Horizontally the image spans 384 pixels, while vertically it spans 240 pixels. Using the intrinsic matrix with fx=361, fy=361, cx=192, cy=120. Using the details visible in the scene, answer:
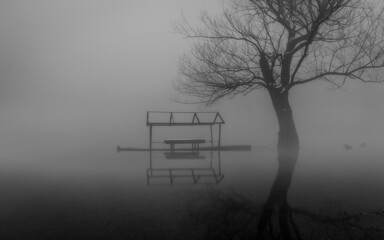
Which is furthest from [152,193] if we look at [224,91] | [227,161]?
[224,91]

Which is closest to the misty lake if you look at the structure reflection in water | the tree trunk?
the structure reflection in water

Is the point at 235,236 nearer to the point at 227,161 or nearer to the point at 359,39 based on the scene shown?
Answer: the point at 227,161

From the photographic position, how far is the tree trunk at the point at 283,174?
6633 millimetres

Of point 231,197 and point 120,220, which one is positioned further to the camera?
point 231,197

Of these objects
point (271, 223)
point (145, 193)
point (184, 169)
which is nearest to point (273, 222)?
point (271, 223)

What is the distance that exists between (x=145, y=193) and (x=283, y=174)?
523 cm

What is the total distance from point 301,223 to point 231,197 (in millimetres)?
2481

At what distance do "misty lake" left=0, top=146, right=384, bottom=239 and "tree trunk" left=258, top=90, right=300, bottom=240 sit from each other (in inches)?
10.1

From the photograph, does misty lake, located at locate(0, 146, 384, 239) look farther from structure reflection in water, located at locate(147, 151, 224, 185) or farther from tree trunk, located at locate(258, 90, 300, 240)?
tree trunk, located at locate(258, 90, 300, 240)

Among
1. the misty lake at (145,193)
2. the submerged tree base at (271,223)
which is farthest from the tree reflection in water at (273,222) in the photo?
the misty lake at (145,193)

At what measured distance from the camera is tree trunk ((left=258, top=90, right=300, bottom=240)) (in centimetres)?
663

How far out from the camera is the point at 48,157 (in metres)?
19.1

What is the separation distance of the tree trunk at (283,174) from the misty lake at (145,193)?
257 millimetres

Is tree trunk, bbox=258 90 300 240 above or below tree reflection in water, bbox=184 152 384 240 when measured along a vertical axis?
above
